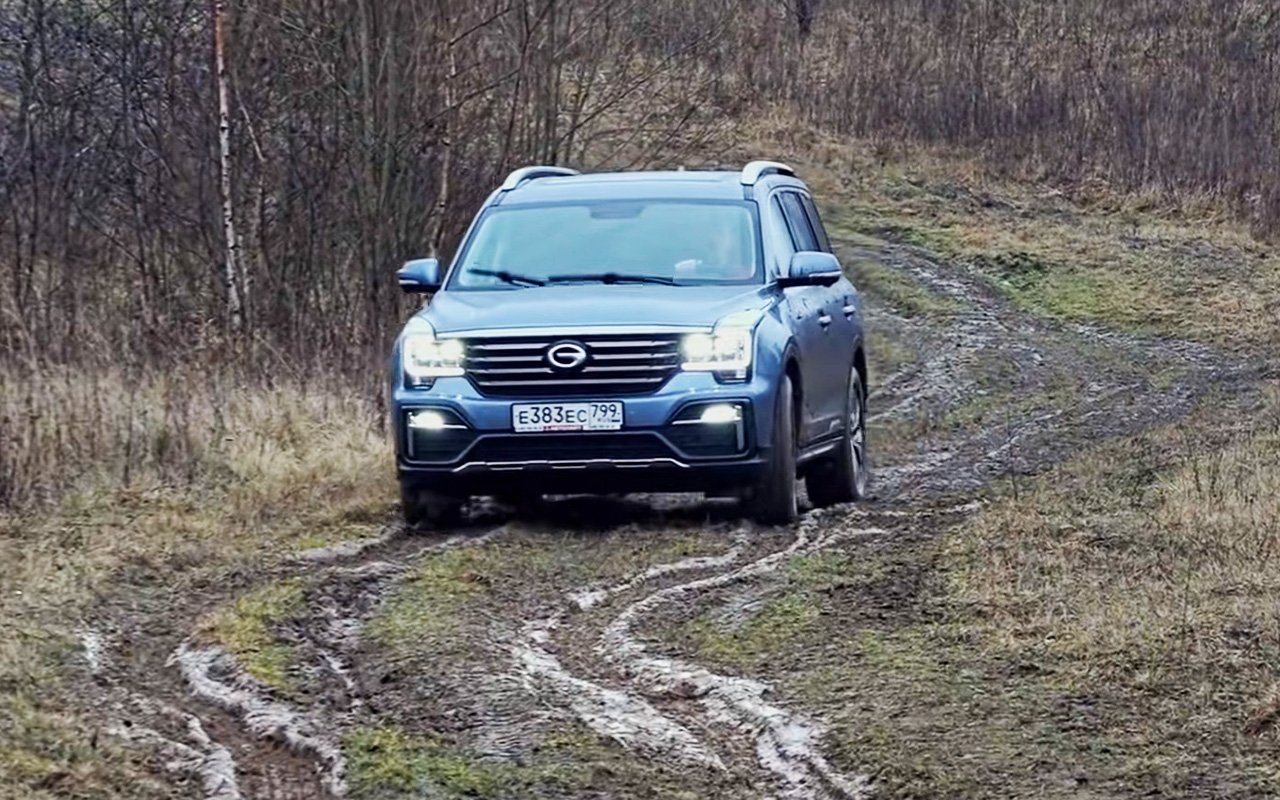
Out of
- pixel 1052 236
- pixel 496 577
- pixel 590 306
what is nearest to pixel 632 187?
pixel 590 306

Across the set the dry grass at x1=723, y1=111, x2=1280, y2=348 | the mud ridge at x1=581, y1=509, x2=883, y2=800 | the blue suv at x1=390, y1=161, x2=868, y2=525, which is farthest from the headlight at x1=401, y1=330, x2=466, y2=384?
the dry grass at x1=723, y1=111, x2=1280, y2=348

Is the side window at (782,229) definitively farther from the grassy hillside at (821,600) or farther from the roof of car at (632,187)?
the grassy hillside at (821,600)

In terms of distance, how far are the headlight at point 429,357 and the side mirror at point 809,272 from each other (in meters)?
1.78

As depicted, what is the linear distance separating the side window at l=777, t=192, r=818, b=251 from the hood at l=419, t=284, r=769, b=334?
1260 mm

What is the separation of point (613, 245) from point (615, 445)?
1433mm

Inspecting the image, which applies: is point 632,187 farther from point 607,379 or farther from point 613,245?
point 607,379

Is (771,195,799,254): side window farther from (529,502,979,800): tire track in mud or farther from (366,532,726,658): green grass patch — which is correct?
(529,502,979,800): tire track in mud

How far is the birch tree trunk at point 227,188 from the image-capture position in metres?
15.1

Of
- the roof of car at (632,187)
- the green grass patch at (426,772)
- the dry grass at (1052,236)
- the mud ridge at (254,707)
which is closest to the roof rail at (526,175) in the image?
the roof of car at (632,187)

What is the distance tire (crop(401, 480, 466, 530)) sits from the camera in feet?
32.3

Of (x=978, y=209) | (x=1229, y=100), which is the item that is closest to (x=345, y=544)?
(x=978, y=209)

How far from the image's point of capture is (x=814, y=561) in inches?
343

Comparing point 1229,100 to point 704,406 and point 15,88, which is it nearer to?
point 15,88

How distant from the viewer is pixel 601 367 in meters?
9.55
